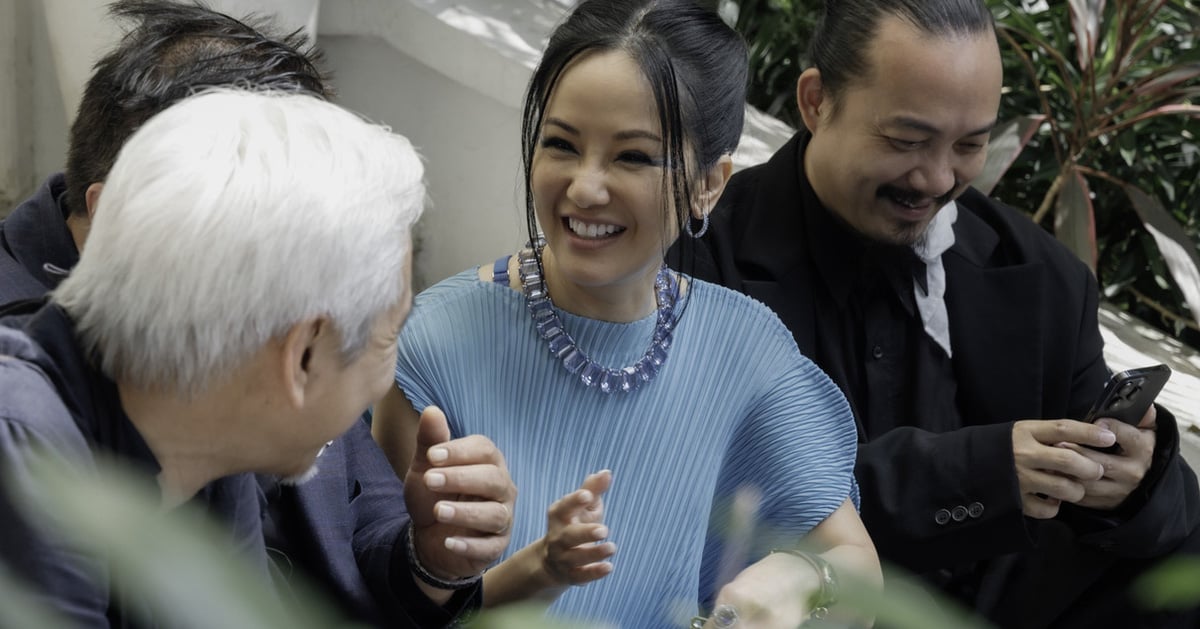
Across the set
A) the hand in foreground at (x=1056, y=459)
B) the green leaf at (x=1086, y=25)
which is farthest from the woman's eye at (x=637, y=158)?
the green leaf at (x=1086, y=25)

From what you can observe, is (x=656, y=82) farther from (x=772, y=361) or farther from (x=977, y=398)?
(x=977, y=398)

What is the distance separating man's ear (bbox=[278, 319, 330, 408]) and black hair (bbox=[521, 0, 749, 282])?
2.54ft

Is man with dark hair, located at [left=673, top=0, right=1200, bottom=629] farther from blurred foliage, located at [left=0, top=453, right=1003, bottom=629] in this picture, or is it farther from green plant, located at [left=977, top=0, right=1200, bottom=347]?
blurred foliage, located at [left=0, top=453, right=1003, bottom=629]

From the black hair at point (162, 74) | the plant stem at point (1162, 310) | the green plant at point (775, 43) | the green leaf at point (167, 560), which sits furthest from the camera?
the green plant at point (775, 43)

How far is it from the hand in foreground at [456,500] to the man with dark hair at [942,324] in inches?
31.8

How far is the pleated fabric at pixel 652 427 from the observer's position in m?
1.97

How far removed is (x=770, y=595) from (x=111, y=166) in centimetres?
97

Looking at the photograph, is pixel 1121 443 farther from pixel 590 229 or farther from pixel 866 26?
pixel 590 229

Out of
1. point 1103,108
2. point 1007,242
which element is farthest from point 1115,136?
point 1007,242

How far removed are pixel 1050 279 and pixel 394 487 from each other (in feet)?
4.44

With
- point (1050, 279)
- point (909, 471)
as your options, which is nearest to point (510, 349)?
point (909, 471)

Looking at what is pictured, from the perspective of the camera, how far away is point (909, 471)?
2.29 meters

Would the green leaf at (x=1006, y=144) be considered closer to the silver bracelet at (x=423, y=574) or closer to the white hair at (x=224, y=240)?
the silver bracelet at (x=423, y=574)

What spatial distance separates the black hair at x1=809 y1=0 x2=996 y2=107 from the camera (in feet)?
8.26
